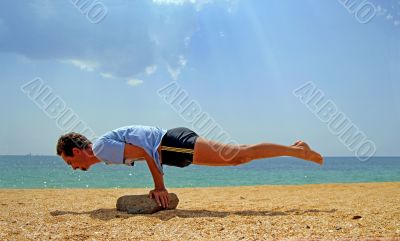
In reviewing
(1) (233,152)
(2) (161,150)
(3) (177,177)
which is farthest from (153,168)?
(3) (177,177)

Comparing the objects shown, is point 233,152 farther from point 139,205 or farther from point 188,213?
point 139,205

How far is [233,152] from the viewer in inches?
181

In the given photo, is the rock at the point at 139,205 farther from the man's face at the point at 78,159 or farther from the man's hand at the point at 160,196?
the man's face at the point at 78,159

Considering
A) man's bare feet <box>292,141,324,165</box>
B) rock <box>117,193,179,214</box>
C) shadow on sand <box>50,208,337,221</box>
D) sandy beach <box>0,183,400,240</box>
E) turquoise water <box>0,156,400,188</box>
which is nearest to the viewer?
sandy beach <box>0,183,400,240</box>

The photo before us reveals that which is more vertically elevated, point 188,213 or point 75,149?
point 75,149

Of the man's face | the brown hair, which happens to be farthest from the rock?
the brown hair

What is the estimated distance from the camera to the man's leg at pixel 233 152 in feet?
14.9

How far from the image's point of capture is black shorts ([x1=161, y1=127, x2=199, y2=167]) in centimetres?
458

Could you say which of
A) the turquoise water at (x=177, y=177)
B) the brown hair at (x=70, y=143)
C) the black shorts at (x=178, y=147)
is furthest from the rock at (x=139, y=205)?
the turquoise water at (x=177, y=177)

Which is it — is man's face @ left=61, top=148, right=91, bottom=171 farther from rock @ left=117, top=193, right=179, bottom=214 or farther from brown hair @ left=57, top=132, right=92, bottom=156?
rock @ left=117, top=193, right=179, bottom=214

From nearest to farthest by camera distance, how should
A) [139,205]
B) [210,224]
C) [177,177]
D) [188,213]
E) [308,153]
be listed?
[210,224] < [188,213] < [139,205] < [308,153] < [177,177]

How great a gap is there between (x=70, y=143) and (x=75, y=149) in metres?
0.09

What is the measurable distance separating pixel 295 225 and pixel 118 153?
6.98ft

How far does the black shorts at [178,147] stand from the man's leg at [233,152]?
0.24ft
